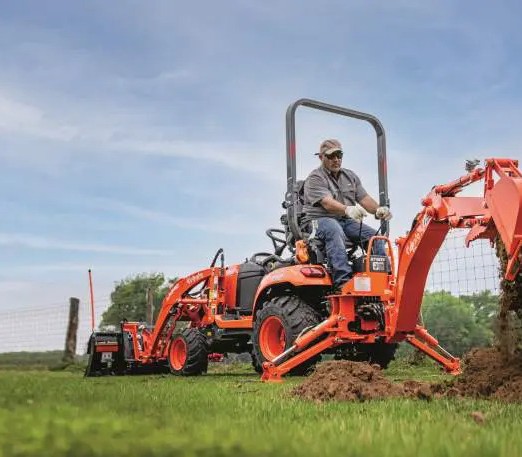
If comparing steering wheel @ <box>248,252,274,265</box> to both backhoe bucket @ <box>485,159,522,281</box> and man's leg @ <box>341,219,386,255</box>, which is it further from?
backhoe bucket @ <box>485,159,522,281</box>

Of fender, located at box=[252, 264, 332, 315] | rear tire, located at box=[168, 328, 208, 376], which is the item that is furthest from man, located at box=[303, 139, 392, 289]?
rear tire, located at box=[168, 328, 208, 376]

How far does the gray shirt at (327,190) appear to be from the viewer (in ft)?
27.8

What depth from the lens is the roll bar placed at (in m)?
8.66

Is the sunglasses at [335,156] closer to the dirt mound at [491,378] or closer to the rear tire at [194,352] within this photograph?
the rear tire at [194,352]

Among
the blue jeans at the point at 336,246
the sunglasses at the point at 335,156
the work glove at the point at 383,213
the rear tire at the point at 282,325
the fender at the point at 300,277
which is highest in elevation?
the sunglasses at the point at 335,156

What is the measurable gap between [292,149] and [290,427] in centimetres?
579

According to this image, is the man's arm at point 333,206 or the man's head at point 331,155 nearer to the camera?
the man's arm at point 333,206

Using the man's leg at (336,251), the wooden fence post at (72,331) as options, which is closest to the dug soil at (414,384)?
the man's leg at (336,251)

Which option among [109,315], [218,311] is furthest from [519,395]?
[109,315]

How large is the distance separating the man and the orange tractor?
0.61ft

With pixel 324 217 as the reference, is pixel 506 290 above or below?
below

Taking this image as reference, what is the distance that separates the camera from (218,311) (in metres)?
10.3

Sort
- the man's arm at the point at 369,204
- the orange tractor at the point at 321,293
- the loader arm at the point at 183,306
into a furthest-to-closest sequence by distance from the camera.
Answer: the loader arm at the point at 183,306 → the man's arm at the point at 369,204 → the orange tractor at the point at 321,293

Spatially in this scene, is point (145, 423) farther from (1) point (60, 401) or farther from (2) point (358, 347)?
(2) point (358, 347)
